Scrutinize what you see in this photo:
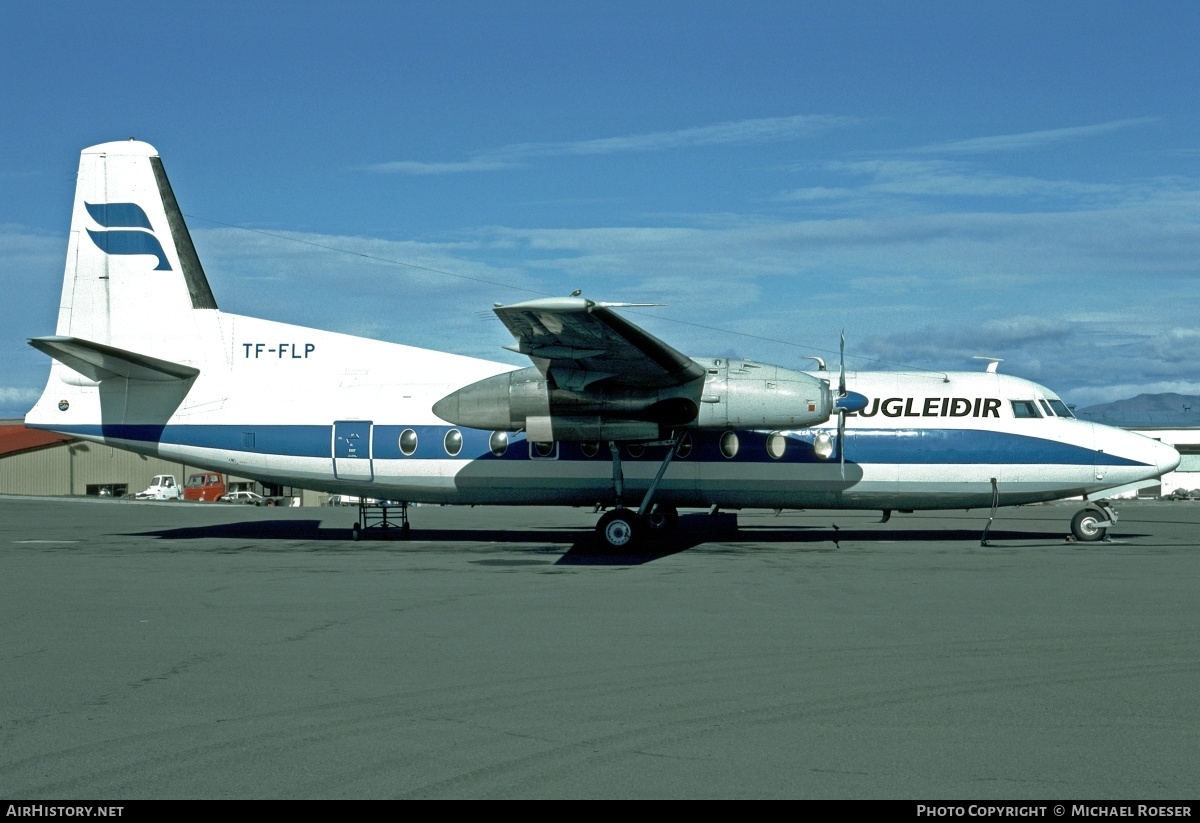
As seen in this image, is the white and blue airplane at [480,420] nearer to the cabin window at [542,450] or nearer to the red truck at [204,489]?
the cabin window at [542,450]

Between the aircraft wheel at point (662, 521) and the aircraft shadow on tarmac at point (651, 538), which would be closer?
the aircraft shadow on tarmac at point (651, 538)

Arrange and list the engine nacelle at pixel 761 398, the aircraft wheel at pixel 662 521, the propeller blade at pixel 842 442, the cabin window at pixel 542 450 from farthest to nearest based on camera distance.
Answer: the aircraft wheel at pixel 662 521 < the cabin window at pixel 542 450 < the propeller blade at pixel 842 442 < the engine nacelle at pixel 761 398

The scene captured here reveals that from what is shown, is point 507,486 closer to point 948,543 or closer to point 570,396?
point 570,396

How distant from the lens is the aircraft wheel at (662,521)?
2144cm

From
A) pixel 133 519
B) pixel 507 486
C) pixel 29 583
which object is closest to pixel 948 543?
pixel 507 486

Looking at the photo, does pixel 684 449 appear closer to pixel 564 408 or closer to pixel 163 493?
pixel 564 408

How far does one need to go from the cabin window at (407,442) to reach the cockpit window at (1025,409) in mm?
11586

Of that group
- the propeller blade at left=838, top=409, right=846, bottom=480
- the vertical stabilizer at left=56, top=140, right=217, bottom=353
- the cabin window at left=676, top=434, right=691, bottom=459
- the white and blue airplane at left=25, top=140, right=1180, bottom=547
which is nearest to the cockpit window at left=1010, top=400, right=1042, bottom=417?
the white and blue airplane at left=25, top=140, right=1180, bottom=547

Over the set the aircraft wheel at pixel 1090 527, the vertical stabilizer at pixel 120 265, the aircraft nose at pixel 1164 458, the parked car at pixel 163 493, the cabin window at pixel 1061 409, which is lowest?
the aircraft wheel at pixel 1090 527

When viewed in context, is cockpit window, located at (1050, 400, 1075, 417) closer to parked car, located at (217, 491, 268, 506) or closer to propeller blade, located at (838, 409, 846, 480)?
propeller blade, located at (838, 409, 846, 480)

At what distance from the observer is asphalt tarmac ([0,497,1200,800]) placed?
571 centimetres

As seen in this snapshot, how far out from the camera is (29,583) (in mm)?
13883

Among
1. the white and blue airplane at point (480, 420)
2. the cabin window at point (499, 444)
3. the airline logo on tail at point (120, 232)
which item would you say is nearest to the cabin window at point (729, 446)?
the white and blue airplane at point (480, 420)

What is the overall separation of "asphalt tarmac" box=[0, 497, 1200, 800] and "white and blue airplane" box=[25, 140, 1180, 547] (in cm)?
338
